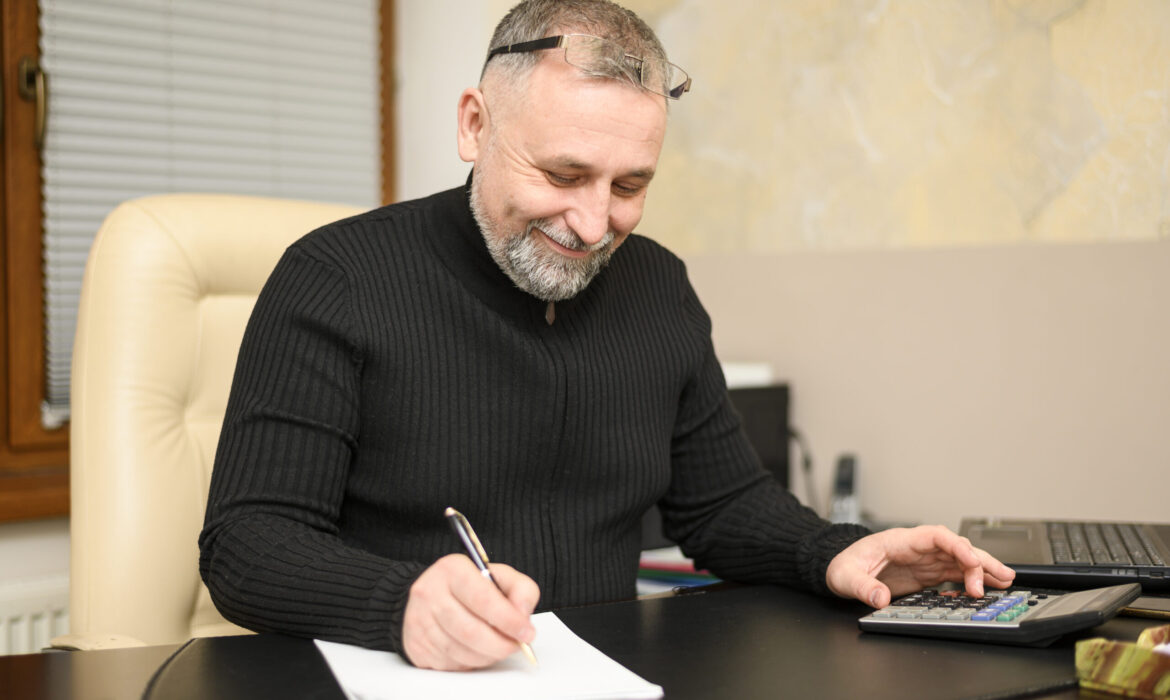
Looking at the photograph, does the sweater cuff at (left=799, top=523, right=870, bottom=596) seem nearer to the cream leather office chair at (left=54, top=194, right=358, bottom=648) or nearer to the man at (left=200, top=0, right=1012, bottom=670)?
the man at (left=200, top=0, right=1012, bottom=670)

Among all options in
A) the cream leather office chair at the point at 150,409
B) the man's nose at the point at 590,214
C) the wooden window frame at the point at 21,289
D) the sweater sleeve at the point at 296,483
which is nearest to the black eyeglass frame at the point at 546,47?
the man's nose at the point at 590,214

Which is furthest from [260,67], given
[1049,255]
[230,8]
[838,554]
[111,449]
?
[838,554]

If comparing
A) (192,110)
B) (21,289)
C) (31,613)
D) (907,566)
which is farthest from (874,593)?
(192,110)

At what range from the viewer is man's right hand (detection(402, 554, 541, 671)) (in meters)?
0.69

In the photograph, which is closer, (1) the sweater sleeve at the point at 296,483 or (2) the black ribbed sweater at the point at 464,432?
(1) the sweater sleeve at the point at 296,483

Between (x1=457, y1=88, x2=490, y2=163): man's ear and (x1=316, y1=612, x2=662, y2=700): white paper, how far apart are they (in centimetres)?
58

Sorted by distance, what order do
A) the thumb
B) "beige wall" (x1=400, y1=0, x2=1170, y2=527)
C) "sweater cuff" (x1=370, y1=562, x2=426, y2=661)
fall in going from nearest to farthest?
"sweater cuff" (x1=370, y1=562, x2=426, y2=661) → the thumb → "beige wall" (x1=400, y1=0, x2=1170, y2=527)

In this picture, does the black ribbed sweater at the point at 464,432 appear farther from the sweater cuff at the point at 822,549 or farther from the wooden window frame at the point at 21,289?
the wooden window frame at the point at 21,289

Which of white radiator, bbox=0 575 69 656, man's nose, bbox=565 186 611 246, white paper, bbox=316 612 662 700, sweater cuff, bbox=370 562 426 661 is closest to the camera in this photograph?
white paper, bbox=316 612 662 700

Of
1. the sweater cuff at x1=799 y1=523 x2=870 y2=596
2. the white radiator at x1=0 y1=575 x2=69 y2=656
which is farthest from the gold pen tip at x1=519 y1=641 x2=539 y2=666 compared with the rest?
the white radiator at x1=0 y1=575 x2=69 y2=656

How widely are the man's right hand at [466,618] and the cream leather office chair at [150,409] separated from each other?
612 millimetres

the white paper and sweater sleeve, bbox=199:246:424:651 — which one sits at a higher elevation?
sweater sleeve, bbox=199:246:424:651

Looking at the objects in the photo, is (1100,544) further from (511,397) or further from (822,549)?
(511,397)

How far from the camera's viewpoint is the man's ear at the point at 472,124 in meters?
1.11
